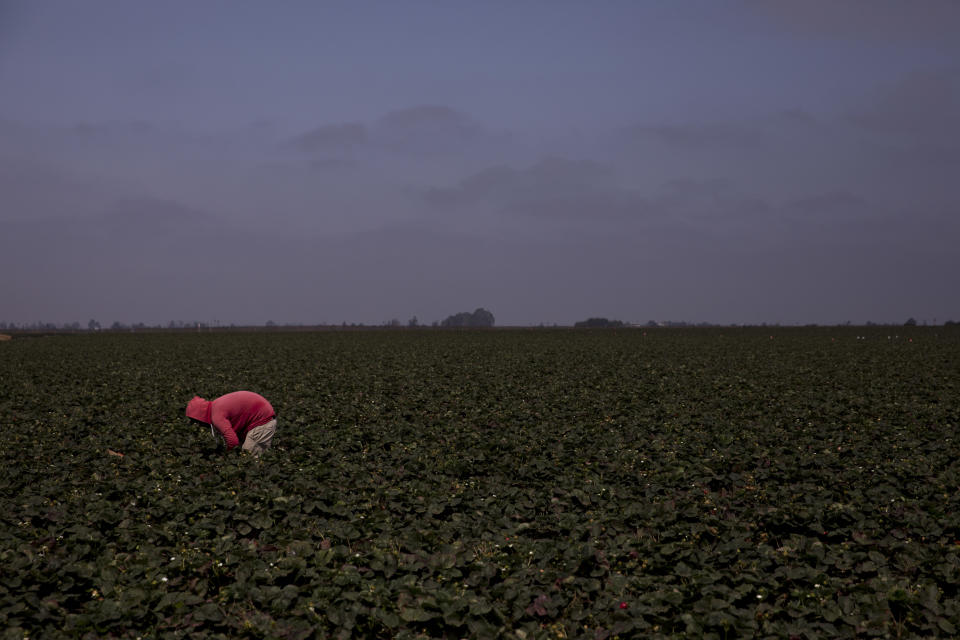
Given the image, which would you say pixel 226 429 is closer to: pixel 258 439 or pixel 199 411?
pixel 199 411

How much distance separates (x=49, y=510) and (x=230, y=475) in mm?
2579

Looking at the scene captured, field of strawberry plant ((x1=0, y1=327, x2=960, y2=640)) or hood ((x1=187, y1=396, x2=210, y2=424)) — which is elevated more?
hood ((x1=187, y1=396, x2=210, y2=424))

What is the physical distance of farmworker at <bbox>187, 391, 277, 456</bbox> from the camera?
465 inches

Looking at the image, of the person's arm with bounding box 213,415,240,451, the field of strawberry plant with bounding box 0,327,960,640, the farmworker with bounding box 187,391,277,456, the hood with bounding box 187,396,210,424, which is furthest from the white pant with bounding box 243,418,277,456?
the hood with bounding box 187,396,210,424

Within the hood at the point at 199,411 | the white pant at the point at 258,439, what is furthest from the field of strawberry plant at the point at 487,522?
the hood at the point at 199,411

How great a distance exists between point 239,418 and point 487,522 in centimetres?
623

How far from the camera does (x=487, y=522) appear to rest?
345 inches

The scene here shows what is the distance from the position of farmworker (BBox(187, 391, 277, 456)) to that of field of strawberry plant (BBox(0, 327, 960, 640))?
0.63m

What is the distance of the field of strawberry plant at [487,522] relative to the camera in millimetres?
6242

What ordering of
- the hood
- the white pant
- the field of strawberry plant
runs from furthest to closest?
the white pant, the hood, the field of strawberry plant

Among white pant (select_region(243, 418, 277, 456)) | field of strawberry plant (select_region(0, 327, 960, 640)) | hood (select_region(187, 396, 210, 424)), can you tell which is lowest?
field of strawberry plant (select_region(0, 327, 960, 640))

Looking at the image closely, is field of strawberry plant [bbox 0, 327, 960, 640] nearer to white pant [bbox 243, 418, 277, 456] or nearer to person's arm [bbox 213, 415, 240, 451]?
person's arm [bbox 213, 415, 240, 451]

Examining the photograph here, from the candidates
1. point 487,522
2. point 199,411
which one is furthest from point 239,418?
point 487,522

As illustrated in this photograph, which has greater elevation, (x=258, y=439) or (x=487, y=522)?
(x=258, y=439)
